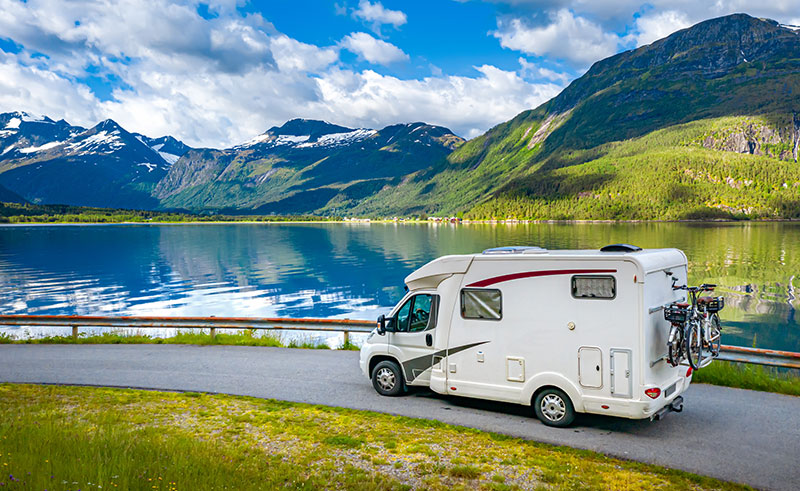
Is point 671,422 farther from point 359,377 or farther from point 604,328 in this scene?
point 359,377

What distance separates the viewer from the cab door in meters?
11.4

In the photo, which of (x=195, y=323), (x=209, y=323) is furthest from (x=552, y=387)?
(x=195, y=323)

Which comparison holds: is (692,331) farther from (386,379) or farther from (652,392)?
(386,379)

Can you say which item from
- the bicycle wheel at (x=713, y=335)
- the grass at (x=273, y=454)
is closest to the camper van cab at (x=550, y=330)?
the bicycle wheel at (x=713, y=335)

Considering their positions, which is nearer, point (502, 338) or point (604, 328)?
point (604, 328)

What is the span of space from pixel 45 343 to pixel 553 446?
18402 mm

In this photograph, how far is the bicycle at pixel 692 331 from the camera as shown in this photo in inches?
362

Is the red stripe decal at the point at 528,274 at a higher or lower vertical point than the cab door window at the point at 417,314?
higher

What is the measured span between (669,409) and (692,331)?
156 centimetres

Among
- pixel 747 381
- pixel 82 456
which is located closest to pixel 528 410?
pixel 747 381

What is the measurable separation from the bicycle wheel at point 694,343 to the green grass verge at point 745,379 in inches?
152

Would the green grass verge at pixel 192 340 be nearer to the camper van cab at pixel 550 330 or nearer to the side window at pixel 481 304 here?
the camper van cab at pixel 550 330

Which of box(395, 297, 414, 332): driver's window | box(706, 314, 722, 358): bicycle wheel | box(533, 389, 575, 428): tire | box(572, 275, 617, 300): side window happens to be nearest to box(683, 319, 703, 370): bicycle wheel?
box(706, 314, 722, 358): bicycle wheel

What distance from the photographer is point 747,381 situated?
40.0ft
